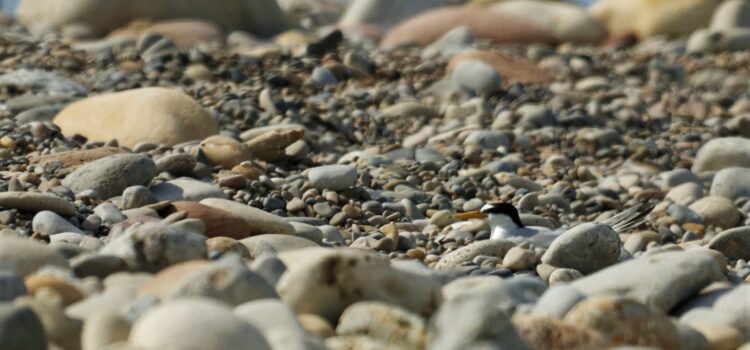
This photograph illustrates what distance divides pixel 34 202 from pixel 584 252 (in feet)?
7.66

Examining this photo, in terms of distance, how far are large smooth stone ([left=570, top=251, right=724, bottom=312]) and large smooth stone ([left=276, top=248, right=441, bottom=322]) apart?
0.54 metres

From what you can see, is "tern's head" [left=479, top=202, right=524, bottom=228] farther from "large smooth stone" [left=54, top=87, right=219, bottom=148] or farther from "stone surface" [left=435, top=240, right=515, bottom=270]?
"large smooth stone" [left=54, top=87, right=219, bottom=148]

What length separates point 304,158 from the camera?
7.82 m

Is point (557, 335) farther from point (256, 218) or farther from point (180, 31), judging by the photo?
point (180, 31)

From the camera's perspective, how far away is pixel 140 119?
26.1ft

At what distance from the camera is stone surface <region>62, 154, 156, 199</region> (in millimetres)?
6391

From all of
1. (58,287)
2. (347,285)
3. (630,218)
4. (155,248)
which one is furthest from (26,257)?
(630,218)

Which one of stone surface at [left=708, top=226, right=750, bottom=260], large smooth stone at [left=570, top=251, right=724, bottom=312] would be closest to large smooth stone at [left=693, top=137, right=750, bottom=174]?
stone surface at [left=708, top=226, right=750, bottom=260]

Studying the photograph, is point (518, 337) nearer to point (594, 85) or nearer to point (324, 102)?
point (324, 102)

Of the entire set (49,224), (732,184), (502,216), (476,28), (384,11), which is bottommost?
(384,11)

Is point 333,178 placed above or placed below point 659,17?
above

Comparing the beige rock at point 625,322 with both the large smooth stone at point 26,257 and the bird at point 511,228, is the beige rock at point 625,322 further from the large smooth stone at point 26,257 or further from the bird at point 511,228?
the bird at point 511,228

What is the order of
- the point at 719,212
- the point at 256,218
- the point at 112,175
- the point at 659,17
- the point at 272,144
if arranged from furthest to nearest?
the point at 659,17, the point at 272,144, the point at 719,212, the point at 112,175, the point at 256,218

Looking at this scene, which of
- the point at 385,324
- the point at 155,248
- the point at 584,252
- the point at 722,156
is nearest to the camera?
the point at 385,324
